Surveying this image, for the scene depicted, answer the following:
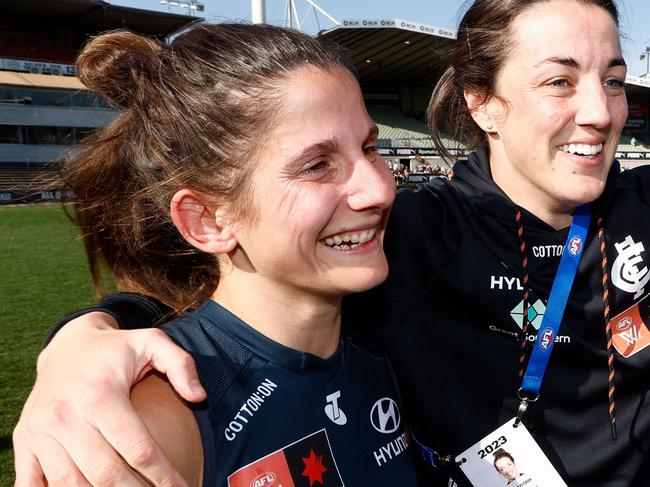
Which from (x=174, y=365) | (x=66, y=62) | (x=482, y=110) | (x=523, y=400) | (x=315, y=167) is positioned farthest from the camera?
(x=66, y=62)

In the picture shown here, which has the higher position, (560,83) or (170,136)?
(560,83)

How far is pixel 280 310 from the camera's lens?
1.37 meters

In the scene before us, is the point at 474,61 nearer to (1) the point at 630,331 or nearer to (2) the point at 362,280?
(1) the point at 630,331

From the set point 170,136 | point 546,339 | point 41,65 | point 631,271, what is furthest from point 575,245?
point 41,65

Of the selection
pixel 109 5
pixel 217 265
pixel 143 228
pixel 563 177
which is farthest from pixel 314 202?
pixel 109 5

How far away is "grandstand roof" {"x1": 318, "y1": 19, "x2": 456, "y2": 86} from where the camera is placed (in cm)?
2722

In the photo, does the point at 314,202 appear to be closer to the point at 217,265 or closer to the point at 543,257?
the point at 217,265

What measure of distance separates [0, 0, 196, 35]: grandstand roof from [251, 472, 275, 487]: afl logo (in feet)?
99.0

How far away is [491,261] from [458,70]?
2.51 feet

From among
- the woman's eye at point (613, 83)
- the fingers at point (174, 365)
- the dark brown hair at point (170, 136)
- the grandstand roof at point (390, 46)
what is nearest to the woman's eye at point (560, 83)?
the woman's eye at point (613, 83)

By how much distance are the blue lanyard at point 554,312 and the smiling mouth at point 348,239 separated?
2.11 ft

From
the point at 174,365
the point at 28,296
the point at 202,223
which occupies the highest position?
the point at 202,223

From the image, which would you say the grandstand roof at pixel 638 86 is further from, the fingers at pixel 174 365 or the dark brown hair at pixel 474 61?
the fingers at pixel 174 365

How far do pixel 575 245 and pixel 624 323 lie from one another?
0.26 m
